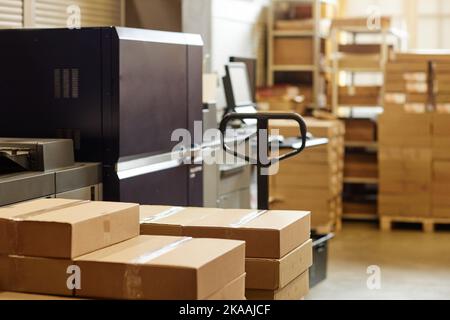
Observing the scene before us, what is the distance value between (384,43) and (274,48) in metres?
1.21

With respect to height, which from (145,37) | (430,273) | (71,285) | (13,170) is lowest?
(430,273)

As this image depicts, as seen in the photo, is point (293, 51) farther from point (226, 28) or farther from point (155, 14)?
point (155, 14)

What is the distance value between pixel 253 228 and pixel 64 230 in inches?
27.3

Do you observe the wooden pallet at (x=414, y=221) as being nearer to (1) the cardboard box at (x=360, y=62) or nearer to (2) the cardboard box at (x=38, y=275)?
(1) the cardboard box at (x=360, y=62)

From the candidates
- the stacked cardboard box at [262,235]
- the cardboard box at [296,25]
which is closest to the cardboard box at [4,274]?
the stacked cardboard box at [262,235]

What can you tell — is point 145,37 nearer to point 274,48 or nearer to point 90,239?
point 90,239

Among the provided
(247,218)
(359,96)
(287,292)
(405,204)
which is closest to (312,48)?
(359,96)

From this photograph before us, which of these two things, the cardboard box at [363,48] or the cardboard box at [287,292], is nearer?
the cardboard box at [287,292]

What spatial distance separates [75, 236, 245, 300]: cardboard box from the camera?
7.66 feet

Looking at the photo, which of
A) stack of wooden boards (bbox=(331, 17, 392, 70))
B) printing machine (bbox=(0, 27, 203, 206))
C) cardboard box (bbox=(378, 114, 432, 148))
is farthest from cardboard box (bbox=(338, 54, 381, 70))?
printing machine (bbox=(0, 27, 203, 206))

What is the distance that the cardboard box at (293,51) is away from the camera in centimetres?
883

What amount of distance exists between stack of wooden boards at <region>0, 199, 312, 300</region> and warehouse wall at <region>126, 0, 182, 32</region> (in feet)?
10.2

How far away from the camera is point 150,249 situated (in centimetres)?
258

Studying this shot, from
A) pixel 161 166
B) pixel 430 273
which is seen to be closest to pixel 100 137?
pixel 161 166
